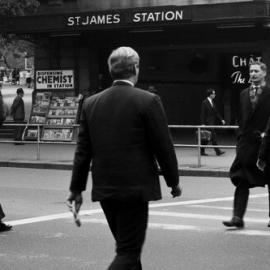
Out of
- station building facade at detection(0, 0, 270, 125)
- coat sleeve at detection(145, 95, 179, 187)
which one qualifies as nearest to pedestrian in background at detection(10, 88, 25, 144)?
station building facade at detection(0, 0, 270, 125)

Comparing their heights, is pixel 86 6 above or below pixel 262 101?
above

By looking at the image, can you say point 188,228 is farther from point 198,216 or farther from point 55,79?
point 55,79

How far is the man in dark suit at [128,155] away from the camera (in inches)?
187

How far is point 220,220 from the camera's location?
896 cm

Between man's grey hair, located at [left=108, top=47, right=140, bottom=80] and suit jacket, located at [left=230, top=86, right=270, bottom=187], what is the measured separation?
3335mm

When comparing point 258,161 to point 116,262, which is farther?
point 258,161

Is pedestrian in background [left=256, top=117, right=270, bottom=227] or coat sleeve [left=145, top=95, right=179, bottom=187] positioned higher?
coat sleeve [left=145, top=95, right=179, bottom=187]

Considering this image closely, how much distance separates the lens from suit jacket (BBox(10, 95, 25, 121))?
23.1 m

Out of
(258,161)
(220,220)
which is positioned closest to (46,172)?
(220,220)

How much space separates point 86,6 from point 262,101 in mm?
17227

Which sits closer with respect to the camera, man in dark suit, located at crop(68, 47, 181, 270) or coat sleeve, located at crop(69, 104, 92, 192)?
man in dark suit, located at crop(68, 47, 181, 270)

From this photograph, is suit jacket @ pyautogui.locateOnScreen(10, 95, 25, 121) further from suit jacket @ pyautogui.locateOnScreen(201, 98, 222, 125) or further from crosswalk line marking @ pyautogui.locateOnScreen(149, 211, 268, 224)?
crosswalk line marking @ pyautogui.locateOnScreen(149, 211, 268, 224)

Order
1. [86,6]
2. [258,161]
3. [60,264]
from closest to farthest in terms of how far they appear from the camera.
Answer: [60,264] → [258,161] → [86,6]

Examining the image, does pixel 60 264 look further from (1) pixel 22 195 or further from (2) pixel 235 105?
(2) pixel 235 105
